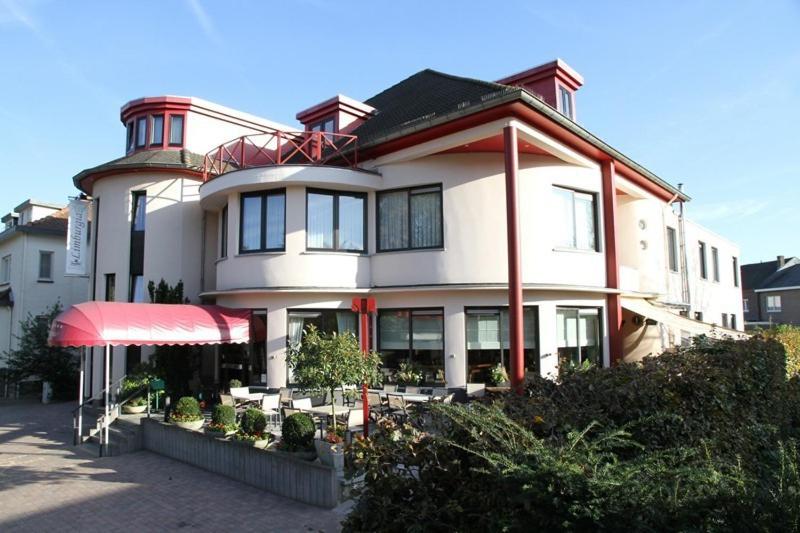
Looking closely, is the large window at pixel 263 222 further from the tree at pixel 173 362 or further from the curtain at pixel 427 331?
the curtain at pixel 427 331

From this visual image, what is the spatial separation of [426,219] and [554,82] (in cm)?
681

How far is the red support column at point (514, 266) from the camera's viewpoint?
13.0 metres

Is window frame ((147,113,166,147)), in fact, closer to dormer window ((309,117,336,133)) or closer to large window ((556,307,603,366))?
dormer window ((309,117,336,133))

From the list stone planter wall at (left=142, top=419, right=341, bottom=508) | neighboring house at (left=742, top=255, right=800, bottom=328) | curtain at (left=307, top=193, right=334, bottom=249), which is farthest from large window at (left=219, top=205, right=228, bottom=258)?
neighboring house at (left=742, top=255, right=800, bottom=328)

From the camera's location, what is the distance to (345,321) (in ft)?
54.6

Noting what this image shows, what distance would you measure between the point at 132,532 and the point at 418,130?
441 inches

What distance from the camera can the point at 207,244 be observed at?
2002cm

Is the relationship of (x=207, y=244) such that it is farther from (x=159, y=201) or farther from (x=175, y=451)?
(x=175, y=451)

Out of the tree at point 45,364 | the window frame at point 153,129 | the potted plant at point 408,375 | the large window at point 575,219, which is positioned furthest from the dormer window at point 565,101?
A: the tree at point 45,364

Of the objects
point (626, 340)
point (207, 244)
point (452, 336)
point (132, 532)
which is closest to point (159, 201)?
point (207, 244)

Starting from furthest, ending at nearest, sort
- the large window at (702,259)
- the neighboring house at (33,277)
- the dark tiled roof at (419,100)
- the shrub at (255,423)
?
the large window at (702,259) → the neighboring house at (33,277) → the dark tiled roof at (419,100) → the shrub at (255,423)

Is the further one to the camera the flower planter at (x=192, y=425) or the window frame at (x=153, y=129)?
the window frame at (x=153, y=129)

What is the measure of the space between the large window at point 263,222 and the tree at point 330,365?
6.10 m

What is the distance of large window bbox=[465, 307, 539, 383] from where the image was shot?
50.6 feet
